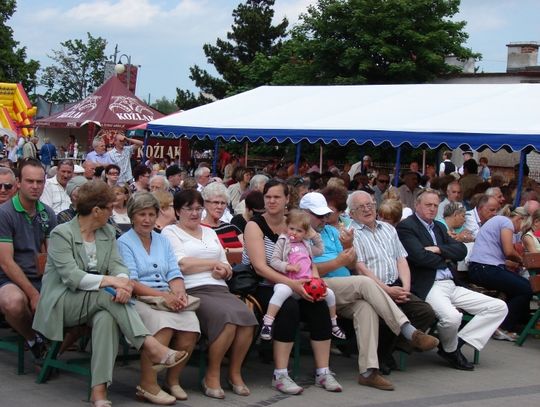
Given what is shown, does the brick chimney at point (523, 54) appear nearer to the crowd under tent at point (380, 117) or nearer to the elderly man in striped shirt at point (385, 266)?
the crowd under tent at point (380, 117)

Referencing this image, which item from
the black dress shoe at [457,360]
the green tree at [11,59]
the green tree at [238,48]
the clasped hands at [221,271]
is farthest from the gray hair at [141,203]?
the green tree at [11,59]

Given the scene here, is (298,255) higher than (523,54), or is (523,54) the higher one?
(523,54)

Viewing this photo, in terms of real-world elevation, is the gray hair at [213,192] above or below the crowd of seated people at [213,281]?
above

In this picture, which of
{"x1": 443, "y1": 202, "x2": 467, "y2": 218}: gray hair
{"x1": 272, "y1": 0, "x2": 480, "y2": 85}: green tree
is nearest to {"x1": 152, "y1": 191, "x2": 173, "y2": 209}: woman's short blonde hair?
{"x1": 443, "y1": 202, "x2": 467, "y2": 218}: gray hair

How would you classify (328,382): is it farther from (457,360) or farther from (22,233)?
(22,233)

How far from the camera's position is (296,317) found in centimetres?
654

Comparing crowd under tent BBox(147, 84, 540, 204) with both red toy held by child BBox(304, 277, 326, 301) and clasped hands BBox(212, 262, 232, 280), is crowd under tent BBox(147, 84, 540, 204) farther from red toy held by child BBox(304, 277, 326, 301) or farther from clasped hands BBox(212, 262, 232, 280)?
clasped hands BBox(212, 262, 232, 280)

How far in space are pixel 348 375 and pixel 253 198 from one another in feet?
6.25

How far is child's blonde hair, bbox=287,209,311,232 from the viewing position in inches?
265

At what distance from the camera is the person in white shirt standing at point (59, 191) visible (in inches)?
378

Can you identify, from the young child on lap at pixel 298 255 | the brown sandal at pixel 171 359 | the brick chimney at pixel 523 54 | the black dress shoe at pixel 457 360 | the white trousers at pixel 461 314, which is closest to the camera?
the brown sandal at pixel 171 359

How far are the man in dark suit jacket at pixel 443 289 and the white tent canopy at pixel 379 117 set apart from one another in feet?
18.4

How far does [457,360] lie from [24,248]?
12.2 feet

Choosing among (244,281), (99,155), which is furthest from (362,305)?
(99,155)
